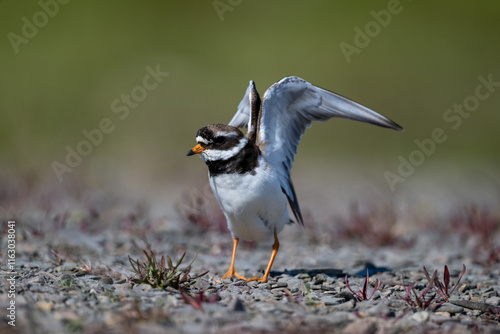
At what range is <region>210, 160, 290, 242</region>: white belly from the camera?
429 centimetres

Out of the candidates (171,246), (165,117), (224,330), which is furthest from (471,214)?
(165,117)

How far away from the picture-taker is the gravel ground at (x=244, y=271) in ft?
9.93

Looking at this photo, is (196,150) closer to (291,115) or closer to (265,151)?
(265,151)

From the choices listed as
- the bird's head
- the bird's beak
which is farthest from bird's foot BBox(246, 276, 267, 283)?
the bird's beak

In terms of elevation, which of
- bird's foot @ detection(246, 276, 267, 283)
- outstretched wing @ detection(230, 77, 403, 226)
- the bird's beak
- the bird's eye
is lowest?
bird's foot @ detection(246, 276, 267, 283)

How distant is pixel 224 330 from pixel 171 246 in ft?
9.99

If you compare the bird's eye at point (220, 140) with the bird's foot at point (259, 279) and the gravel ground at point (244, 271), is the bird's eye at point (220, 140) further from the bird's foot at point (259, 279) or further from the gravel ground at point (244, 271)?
the bird's foot at point (259, 279)

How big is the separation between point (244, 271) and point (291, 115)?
4.56ft

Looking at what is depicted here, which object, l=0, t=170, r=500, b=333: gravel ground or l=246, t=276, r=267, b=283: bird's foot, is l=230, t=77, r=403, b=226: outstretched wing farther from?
l=0, t=170, r=500, b=333: gravel ground

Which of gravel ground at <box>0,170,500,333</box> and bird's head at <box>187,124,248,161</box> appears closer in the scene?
gravel ground at <box>0,170,500,333</box>

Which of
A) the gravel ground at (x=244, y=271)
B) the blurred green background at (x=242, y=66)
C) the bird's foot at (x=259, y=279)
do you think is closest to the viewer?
the gravel ground at (x=244, y=271)

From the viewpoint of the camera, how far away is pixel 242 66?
50.7 feet

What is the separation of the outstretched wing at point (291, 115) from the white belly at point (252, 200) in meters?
0.24

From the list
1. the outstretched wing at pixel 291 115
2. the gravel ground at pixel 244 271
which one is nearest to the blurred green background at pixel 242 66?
the gravel ground at pixel 244 271
